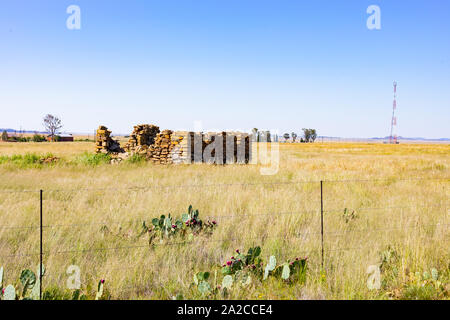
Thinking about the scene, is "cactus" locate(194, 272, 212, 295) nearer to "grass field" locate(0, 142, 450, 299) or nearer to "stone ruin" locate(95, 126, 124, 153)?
"grass field" locate(0, 142, 450, 299)

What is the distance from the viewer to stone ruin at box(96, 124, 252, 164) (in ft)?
56.5

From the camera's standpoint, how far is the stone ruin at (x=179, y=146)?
1723 centimetres

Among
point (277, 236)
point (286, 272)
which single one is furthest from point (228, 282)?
point (277, 236)

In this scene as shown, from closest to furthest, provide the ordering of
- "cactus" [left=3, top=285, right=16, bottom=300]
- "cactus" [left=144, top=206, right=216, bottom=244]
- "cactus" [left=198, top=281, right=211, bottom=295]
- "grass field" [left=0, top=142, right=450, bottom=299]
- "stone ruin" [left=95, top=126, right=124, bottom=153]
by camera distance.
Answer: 1. "cactus" [left=3, top=285, right=16, bottom=300]
2. "cactus" [left=198, top=281, right=211, bottom=295]
3. "grass field" [left=0, top=142, right=450, bottom=299]
4. "cactus" [left=144, top=206, right=216, bottom=244]
5. "stone ruin" [left=95, top=126, right=124, bottom=153]

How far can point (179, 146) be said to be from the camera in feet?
56.4

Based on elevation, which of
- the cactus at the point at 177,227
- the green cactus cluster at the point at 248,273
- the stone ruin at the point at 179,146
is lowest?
the green cactus cluster at the point at 248,273

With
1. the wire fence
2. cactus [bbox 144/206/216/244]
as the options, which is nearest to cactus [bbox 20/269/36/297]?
the wire fence

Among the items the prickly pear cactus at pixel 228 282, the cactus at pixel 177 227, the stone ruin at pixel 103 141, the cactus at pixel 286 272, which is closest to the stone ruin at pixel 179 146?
the stone ruin at pixel 103 141

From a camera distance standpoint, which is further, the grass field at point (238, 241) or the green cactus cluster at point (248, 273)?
the grass field at point (238, 241)

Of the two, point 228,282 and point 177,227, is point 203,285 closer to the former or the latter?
point 228,282

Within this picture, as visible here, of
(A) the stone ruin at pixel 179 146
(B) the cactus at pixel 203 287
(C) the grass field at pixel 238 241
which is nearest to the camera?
(B) the cactus at pixel 203 287

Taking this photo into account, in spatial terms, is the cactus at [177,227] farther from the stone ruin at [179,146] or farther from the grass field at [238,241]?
the stone ruin at [179,146]
